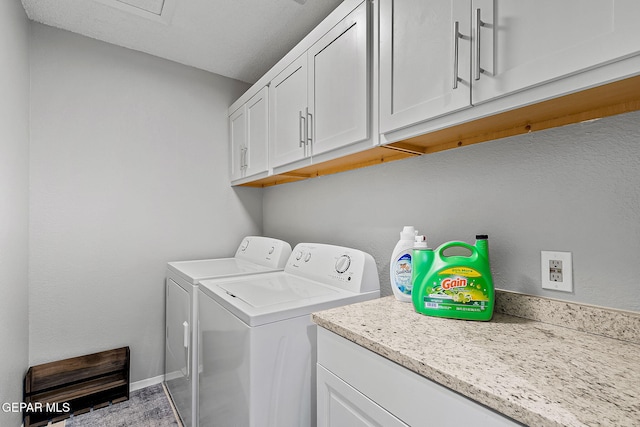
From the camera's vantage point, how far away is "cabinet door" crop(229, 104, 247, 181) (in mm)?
2387

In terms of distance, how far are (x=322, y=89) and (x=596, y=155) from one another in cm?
113

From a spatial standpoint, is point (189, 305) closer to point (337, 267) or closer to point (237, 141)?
point (337, 267)

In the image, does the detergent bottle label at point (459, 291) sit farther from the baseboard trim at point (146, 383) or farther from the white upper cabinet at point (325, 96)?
the baseboard trim at point (146, 383)

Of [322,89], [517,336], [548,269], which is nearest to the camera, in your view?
[517,336]

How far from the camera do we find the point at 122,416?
1947mm

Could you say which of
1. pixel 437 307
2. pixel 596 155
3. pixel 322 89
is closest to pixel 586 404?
pixel 437 307

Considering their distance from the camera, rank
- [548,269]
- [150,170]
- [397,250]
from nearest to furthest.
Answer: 1. [548,269]
2. [397,250]
3. [150,170]

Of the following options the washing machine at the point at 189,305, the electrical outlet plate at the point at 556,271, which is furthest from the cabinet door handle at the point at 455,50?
the washing machine at the point at 189,305

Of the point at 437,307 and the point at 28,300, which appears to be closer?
the point at 437,307

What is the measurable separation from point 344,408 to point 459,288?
0.54 m

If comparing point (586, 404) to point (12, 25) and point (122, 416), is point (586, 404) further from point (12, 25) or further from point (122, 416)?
point (12, 25)

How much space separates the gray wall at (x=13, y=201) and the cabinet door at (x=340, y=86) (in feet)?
4.75

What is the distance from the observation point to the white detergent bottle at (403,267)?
127 cm

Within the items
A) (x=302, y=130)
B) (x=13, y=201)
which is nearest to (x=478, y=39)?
(x=302, y=130)
